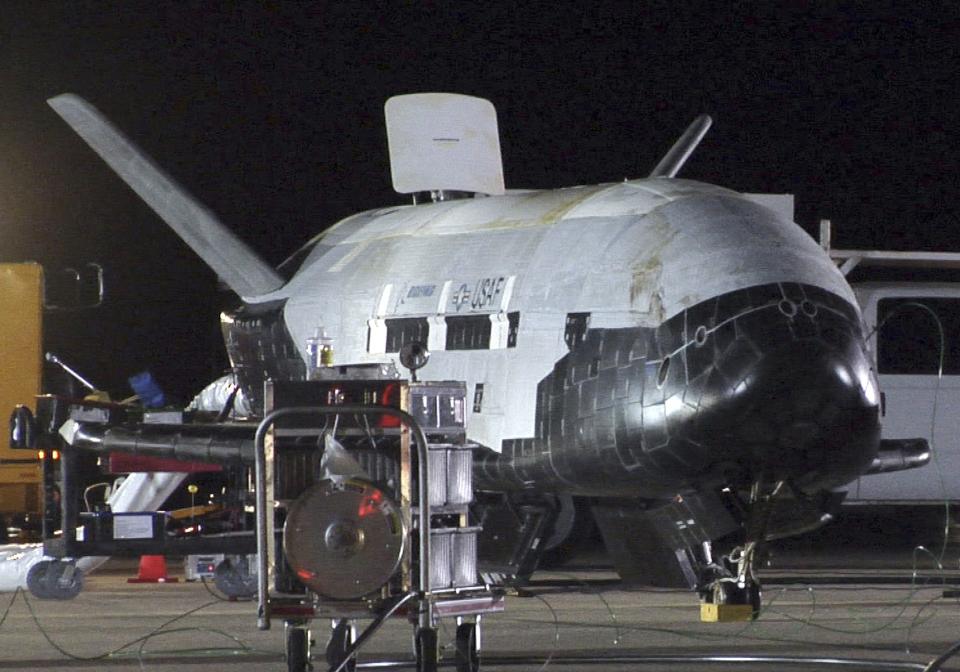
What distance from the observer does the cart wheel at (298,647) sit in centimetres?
827

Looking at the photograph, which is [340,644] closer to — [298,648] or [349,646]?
[349,646]

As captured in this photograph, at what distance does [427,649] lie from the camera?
8195 millimetres

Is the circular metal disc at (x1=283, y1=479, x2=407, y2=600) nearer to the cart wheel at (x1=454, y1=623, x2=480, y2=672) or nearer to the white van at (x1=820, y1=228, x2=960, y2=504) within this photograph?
the cart wheel at (x1=454, y1=623, x2=480, y2=672)

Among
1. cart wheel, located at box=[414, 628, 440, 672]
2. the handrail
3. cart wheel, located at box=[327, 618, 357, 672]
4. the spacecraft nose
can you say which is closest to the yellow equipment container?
the spacecraft nose

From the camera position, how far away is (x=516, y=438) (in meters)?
12.0

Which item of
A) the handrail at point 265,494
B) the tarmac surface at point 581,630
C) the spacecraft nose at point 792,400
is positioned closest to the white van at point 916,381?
the tarmac surface at point 581,630

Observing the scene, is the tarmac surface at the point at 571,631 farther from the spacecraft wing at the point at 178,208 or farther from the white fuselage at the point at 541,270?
the spacecraft wing at the point at 178,208

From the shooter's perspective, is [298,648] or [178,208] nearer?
[298,648]

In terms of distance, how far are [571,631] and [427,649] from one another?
393 cm

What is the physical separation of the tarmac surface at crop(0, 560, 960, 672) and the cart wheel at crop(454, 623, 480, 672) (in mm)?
929

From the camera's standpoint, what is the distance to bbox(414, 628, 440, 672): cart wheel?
8.18 m

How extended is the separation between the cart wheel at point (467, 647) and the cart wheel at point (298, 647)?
0.86 metres

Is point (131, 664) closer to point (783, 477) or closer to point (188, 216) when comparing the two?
point (783, 477)

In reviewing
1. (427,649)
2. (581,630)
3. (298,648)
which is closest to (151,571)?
(581,630)
